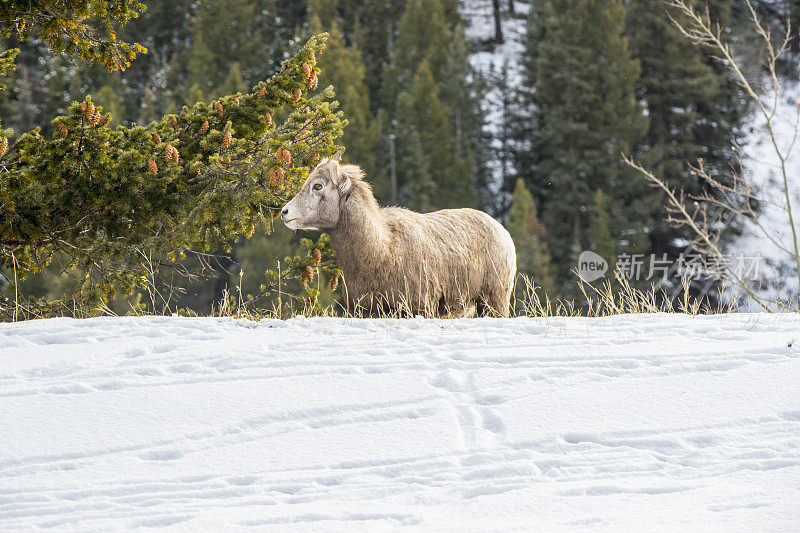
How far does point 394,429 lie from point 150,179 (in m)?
4.77

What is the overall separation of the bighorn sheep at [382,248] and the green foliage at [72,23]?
85.2 inches

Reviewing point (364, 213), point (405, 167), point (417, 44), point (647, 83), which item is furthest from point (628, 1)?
point (364, 213)

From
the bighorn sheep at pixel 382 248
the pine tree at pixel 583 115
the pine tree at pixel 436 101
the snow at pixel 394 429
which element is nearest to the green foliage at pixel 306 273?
the bighorn sheep at pixel 382 248

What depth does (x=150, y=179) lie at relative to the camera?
7.46m

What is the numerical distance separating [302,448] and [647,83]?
39336 millimetres

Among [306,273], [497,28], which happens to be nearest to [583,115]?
[497,28]

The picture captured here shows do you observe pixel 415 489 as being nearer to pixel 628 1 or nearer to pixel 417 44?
pixel 417 44

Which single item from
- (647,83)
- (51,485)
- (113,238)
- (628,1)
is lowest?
(51,485)

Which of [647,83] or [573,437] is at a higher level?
[647,83]

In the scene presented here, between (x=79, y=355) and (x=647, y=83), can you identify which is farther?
(x=647, y=83)

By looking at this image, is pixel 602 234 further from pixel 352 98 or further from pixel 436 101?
pixel 352 98

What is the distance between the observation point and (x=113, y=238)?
7746 mm

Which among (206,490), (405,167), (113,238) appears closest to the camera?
(206,490)

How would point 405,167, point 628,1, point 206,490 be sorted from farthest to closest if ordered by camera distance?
point 628,1 < point 405,167 < point 206,490
